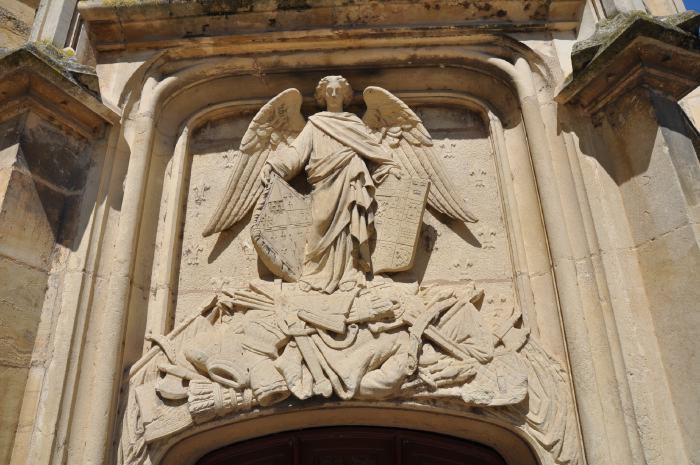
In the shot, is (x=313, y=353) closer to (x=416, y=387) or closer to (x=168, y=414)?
(x=416, y=387)

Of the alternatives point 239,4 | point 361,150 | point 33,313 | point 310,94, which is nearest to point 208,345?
point 33,313

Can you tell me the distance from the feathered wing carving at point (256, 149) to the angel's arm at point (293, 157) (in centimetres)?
21

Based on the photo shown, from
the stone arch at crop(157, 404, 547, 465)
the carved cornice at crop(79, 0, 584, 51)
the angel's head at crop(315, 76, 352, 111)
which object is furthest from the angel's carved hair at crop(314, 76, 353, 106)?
the stone arch at crop(157, 404, 547, 465)

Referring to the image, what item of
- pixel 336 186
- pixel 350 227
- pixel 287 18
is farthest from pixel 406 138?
pixel 287 18

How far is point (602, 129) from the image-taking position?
3.93 meters

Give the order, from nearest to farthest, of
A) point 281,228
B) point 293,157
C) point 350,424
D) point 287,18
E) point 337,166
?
point 350,424 < point 281,228 < point 337,166 < point 293,157 < point 287,18

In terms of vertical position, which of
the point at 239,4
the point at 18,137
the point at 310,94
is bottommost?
the point at 18,137

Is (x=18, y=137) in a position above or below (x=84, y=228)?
above

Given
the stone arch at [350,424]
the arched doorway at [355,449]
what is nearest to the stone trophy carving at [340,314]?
the stone arch at [350,424]

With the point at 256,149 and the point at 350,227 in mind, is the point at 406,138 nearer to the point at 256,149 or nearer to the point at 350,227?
the point at 350,227

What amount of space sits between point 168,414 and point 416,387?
56.2 inches

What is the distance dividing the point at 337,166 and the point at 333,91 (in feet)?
2.27

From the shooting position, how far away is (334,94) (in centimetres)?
447

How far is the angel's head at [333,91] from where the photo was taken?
14.7ft
